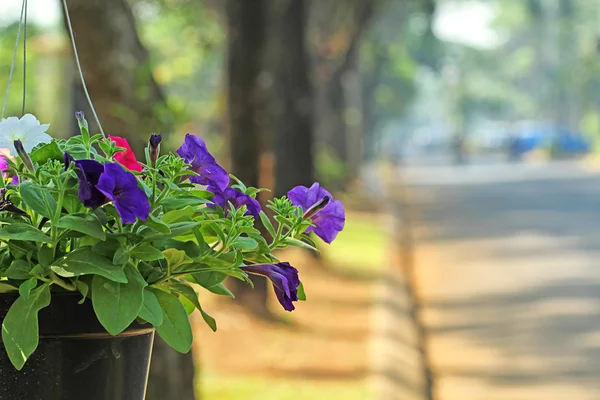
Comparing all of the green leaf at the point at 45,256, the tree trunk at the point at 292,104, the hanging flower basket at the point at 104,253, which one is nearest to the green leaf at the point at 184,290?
the hanging flower basket at the point at 104,253

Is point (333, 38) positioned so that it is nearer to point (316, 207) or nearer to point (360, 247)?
point (360, 247)

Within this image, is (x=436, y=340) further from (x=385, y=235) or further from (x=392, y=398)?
(x=385, y=235)

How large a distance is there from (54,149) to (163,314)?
0.29 m

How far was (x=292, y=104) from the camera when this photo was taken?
15.6 m

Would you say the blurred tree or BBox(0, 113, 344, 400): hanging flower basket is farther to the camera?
the blurred tree

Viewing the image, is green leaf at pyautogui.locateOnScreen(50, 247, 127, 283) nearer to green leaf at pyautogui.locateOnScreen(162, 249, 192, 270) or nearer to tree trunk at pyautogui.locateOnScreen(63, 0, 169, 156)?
green leaf at pyautogui.locateOnScreen(162, 249, 192, 270)

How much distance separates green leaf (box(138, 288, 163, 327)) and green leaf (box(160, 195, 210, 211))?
0.42 ft

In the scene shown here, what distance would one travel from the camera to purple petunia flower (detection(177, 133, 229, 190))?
173 centimetres

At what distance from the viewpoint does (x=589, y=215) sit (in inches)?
783

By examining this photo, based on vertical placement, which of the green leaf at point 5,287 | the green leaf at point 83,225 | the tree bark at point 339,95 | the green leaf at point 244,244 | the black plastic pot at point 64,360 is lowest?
the black plastic pot at point 64,360

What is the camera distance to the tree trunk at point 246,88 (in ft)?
32.8

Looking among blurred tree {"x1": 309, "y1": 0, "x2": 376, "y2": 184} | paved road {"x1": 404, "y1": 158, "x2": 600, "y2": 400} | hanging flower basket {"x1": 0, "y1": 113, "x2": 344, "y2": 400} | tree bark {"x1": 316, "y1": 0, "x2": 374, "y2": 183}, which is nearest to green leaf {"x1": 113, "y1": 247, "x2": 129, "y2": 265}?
hanging flower basket {"x1": 0, "y1": 113, "x2": 344, "y2": 400}

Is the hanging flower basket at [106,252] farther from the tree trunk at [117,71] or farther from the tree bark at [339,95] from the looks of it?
the tree bark at [339,95]

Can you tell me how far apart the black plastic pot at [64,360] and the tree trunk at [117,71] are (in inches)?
140
